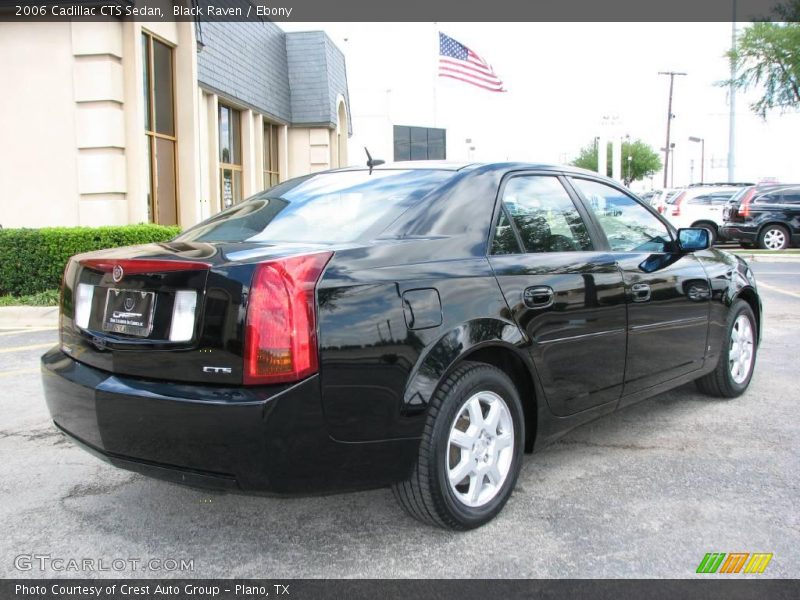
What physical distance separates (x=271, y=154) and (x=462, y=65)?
6459mm

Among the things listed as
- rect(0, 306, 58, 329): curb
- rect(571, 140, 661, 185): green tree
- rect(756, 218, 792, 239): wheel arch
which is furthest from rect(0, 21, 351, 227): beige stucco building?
rect(571, 140, 661, 185): green tree

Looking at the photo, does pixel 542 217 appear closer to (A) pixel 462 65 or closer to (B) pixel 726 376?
(B) pixel 726 376

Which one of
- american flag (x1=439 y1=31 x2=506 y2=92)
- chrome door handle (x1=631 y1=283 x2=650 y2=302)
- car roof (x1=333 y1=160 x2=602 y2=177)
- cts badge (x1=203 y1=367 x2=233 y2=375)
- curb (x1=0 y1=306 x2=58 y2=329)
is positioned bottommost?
curb (x1=0 y1=306 x2=58 y2=329)

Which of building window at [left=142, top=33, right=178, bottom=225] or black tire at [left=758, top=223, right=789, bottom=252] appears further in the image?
black tire at [left=758, top=223, right=789, bottom=252]

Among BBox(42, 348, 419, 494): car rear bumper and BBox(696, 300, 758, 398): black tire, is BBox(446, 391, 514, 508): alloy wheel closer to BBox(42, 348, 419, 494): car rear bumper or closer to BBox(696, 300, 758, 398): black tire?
BBox(42, 348, 419, 494): car rear bumper

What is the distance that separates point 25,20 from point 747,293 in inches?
430

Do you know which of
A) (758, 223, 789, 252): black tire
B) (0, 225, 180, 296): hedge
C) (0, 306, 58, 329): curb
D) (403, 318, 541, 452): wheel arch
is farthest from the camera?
(758, 223, 789, 252): black tire

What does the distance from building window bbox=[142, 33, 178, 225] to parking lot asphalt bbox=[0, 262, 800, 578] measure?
949 centimetres

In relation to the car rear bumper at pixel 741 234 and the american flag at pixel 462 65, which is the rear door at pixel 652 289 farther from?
the american flag at pixel 462 65

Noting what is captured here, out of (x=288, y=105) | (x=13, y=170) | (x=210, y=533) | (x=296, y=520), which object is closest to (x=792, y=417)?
(x=296, y=520)

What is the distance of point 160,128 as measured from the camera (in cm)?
1378

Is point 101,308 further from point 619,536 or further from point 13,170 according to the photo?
point 13,170

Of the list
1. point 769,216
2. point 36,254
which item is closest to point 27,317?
point 36,254

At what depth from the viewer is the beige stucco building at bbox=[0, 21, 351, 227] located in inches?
451
